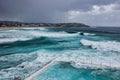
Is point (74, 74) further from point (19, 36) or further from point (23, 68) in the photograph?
point (19, 36)

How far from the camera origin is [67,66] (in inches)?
701

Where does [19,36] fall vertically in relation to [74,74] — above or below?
above

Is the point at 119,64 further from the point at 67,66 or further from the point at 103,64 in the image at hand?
the point at 67,66

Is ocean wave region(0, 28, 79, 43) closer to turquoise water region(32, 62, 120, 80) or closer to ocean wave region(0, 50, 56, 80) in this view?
ocean wave region(0, 50, 56, 80)

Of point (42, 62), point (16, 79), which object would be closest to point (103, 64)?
point (42, 62)

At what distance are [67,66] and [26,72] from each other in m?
4.20

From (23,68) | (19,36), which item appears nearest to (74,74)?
(23,68)

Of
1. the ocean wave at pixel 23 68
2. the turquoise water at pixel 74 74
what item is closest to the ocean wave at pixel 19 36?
the ocean wave at pixel 23 68

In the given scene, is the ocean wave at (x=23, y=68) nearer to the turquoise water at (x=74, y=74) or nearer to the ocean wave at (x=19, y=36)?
the turquoise water at (x=74, y=74)

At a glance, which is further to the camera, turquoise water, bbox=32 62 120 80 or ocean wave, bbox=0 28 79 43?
ocean wave, bbox=0 28 79 43

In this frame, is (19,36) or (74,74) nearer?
(74,74)

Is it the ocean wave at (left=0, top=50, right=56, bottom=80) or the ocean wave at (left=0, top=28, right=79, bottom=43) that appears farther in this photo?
the ocean wave at (left=0, top=28, right=79, bottom=43)

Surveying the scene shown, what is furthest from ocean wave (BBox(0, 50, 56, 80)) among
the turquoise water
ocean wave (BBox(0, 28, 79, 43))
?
ocean wave (BBox(0, 28, 79, 43))

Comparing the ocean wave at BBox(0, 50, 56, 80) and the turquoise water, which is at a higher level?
the ocean wave at BBox(0, 50, 56, 80)
